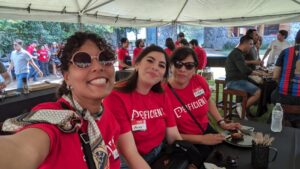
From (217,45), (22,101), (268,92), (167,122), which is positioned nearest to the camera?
(167,122)

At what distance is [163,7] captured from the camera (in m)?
6.33

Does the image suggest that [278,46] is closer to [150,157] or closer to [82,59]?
[150,157]

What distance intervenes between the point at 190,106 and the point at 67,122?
148 centimetres

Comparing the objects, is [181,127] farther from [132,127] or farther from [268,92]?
[268,92]

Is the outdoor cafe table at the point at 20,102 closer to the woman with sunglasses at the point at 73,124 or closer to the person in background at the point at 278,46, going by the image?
the woman with sunglasses at the point at 73,124

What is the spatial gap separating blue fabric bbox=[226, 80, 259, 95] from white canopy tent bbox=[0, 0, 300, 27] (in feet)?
8.44

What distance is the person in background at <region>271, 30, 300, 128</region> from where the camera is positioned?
2768 millimetres

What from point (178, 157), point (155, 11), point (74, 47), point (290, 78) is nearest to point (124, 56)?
point (155, 11)

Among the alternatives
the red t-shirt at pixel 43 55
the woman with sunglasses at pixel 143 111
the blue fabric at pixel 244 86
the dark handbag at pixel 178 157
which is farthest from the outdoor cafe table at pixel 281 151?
the red t-shirt at pixel 43 55

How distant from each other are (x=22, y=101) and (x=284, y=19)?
6.21 meters

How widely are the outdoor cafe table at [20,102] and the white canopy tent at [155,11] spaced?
4.52ft

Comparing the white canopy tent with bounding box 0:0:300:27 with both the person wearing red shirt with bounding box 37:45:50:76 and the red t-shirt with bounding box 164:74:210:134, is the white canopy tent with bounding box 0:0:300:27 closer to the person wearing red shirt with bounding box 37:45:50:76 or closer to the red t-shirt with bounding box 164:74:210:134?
the red t-shirt with bounding box 164:74:210:134

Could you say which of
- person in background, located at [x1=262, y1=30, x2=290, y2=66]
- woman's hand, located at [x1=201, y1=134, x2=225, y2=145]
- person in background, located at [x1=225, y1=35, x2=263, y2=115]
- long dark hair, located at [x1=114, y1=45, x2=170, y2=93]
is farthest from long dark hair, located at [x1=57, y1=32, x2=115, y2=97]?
person in background, located at [x1=262, y1=30, x2=290, y2=66]

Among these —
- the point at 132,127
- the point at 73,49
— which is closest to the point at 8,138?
the point at 73,49
